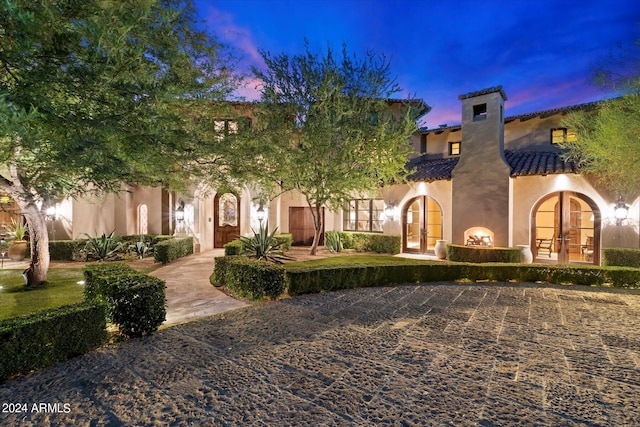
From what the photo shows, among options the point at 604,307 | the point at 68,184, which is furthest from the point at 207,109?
the point at 604,307

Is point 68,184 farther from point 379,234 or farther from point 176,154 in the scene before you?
point 379,234

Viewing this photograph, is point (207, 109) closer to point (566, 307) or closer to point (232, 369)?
point (232, 369)

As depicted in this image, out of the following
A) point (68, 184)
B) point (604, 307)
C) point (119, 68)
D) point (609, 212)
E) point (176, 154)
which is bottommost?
point (604, 307)

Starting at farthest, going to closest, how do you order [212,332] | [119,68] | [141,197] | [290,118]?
[141,197]
[290,118]
[212,332]
[119,68]

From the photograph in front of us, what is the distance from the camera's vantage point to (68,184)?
8.86 meters

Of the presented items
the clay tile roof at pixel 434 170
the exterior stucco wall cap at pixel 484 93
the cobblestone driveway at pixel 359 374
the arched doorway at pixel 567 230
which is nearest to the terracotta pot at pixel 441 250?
the clay tile roof at pixel 434 170

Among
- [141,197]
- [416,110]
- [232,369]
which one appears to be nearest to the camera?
[232,369]

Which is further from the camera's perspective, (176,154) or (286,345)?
(176,154)

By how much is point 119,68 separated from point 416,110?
523 inches

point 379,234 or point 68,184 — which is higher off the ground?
point 68,184

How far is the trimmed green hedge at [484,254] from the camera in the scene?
486 inches

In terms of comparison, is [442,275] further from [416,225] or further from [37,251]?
[37,251]

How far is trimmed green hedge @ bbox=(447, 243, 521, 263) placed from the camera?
12352 millimetres

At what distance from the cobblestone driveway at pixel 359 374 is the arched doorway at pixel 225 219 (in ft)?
40.8
